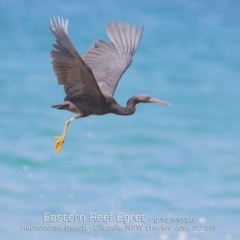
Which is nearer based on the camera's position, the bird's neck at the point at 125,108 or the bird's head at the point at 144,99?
the bird's neck at the point at 125,108

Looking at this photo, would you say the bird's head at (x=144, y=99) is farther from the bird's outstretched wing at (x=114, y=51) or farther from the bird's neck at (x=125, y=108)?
the bird's outstretched wing at (x=114, y=51)

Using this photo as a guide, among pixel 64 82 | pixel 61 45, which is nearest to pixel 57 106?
pixel 64 82

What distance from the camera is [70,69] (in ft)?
16.1

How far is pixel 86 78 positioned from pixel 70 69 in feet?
0.38

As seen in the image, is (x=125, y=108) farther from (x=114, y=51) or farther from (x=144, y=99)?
(x=114, y=51)

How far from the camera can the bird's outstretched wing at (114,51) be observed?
598 centimetres

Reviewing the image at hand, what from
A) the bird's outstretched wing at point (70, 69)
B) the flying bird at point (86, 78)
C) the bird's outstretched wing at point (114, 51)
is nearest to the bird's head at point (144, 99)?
the flying bird at point (86, 78)

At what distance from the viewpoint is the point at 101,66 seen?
235 inches

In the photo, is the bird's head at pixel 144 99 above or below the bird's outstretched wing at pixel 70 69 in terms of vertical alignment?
below

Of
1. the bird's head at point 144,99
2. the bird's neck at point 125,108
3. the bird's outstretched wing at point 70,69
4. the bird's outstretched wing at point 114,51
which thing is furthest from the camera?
the bird's outstretched wing at point 114,51

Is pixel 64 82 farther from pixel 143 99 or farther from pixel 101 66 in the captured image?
pixel 101 66

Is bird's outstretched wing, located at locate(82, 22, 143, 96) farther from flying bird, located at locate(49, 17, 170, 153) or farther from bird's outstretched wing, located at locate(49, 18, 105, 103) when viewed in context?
bird's outstretched wing, located at locate(49, 18, 105, 103)

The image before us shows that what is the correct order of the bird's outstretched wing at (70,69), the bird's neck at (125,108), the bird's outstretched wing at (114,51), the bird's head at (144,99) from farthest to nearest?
the bird's outstretched wing at (114,51) → the bird's head at (144,99) → the bird's neck at (125,108) → the bird's outstretched wing at (70,69)

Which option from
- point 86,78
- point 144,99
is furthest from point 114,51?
point 86,78
